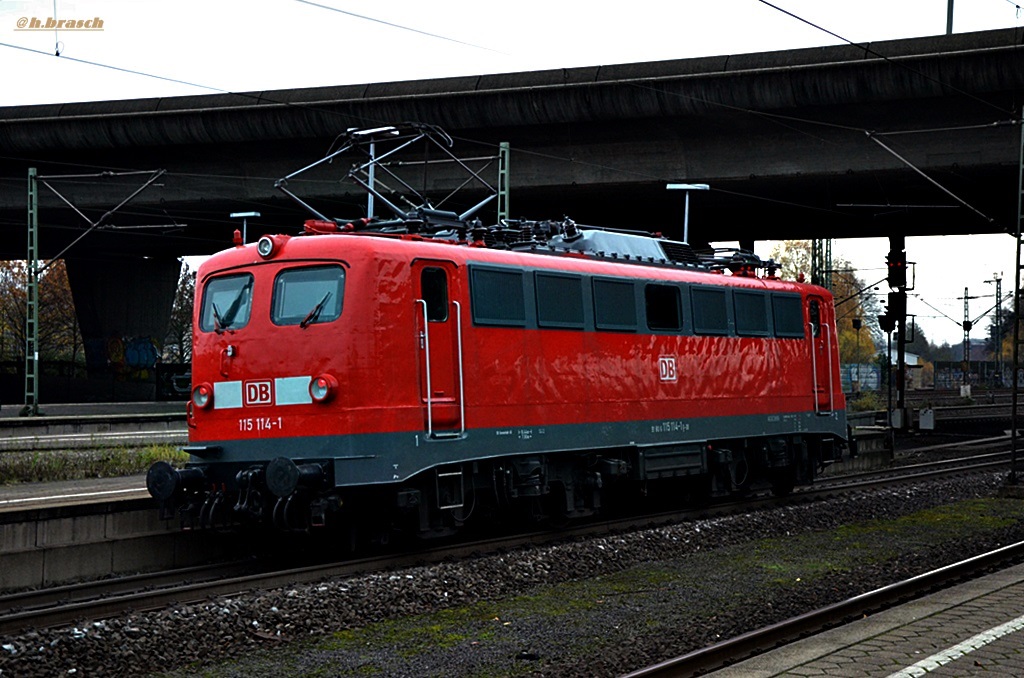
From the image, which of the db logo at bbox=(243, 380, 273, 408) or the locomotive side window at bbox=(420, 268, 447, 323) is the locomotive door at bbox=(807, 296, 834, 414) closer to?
the locomotive side window at bbox=(420, 268, 447, 323)

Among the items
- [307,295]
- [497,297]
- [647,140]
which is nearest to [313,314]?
[307,295]

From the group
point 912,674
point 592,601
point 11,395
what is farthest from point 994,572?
point 11,395

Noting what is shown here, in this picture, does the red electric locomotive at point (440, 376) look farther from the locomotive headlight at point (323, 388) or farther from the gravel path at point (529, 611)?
the gravel path at point (529, 611)

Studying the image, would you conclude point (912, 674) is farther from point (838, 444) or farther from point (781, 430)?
point (838, 444)

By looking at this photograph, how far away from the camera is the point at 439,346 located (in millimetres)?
14664

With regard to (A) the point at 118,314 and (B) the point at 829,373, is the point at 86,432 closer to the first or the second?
(B) the point at 829,373

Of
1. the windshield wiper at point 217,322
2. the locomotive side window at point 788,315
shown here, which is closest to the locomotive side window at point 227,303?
the windshield wiper at point 217,322

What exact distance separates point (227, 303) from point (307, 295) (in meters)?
1.33

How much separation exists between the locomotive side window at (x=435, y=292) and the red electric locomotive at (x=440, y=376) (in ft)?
0.09

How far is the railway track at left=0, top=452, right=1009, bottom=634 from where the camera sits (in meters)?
11.0

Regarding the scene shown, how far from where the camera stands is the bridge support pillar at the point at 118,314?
53.4 m

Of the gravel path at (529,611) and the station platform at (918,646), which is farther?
the gravel path at (529,611)

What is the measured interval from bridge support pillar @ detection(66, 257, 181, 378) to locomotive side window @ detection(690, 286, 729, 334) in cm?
3858

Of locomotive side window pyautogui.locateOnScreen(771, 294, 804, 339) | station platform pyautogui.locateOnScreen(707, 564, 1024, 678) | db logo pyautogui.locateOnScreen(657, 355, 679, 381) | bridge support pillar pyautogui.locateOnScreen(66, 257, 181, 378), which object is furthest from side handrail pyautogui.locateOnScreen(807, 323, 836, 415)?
bridge support pillar pyautogui.locateOnScreen(66, 257, 181, 378)
